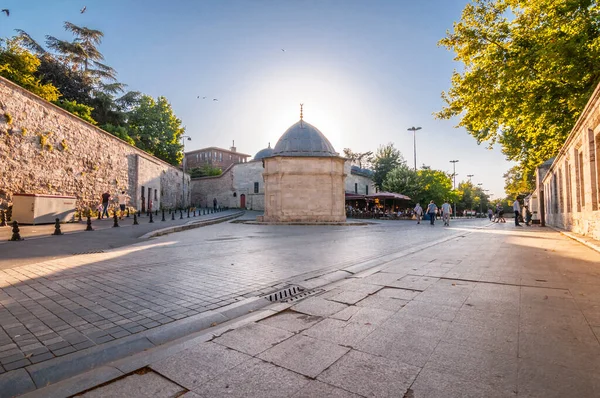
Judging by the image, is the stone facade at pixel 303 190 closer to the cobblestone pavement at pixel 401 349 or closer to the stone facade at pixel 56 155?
the stone facade at pixel 56 155

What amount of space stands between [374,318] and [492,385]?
1.43m

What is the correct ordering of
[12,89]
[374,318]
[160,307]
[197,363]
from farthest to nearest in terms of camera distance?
[12,89] → [160,307] → [374,318] → [197,363]

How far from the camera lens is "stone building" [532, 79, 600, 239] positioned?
9766 millimetres

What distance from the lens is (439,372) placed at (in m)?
2.32

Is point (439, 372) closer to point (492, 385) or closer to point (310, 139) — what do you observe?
point (492, 385)

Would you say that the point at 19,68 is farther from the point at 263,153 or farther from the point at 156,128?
the point at 263,153

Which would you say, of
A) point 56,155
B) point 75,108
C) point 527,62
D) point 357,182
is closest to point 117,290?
point 527,62

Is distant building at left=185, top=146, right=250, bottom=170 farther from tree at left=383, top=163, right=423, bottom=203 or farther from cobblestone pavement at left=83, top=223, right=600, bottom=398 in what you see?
cobblestone pavement at left=83, top=223, right=600, bottom=398

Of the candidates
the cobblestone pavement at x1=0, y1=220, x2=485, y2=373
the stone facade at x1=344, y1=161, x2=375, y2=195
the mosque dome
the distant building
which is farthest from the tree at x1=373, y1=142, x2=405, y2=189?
the cobblestone pavement at x1=0, y1=220, x2=485, y2=373

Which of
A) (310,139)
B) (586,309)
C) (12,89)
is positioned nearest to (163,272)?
(586,309)

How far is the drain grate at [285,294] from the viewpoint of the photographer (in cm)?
437

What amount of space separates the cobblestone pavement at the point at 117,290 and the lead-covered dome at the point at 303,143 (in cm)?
2123

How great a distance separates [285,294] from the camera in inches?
181

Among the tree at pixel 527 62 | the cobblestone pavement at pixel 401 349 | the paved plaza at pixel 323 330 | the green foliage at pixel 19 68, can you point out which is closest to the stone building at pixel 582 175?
the tree at pixel 527 62
